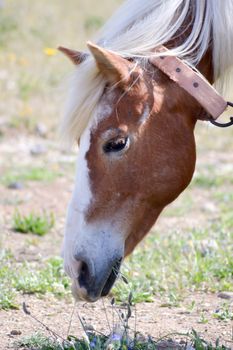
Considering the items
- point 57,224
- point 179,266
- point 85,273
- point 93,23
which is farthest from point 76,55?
point 93,23

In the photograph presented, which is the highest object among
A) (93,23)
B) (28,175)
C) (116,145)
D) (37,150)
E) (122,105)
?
(122,105)

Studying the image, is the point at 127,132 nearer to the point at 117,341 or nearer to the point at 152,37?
the point at 152,37

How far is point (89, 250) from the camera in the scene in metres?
2.68

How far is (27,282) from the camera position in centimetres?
380

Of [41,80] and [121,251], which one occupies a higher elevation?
[121,251]

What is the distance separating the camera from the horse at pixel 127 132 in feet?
8.94

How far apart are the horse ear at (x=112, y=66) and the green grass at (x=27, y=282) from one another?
1338mm

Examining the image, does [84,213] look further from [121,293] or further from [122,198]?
[121,293]

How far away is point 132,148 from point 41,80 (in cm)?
670

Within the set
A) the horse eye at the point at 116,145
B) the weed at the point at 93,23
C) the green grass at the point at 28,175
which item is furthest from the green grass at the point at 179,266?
the weed at the point at 93,23

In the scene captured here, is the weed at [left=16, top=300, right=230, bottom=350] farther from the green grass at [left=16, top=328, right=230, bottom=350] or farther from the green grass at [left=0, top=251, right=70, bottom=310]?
the green grass at [left=0, top=251, right=70, bottom=310]

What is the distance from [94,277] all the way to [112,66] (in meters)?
0.75

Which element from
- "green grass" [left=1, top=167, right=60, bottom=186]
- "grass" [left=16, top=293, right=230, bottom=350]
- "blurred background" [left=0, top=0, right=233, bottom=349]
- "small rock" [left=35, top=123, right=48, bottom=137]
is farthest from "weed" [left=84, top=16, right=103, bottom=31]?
"grass" [left=16, top=293, right=230, bottom=350]

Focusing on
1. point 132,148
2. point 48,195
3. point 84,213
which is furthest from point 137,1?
point 48,195
